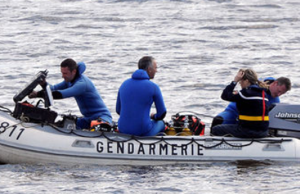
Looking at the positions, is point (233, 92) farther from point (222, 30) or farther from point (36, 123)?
point (222, 30)

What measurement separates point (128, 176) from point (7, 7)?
19418 millimetres

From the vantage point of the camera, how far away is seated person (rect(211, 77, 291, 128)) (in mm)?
11438

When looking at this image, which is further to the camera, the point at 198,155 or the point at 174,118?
the point at 174,118

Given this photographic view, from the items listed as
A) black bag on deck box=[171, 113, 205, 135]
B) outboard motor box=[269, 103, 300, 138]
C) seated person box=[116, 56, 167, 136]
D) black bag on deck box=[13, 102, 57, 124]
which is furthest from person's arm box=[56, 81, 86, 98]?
outboard motor box=[269, 103, 300, 138]

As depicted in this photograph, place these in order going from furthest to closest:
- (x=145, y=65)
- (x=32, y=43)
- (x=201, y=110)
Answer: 1. (x=32, y=43)
2. (x=201, y=110)
3. (x=145, y=65)

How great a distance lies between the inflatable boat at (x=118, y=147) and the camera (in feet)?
35.7

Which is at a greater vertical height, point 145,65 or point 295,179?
point 145,65

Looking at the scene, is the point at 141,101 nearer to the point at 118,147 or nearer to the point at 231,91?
the point at 118,147

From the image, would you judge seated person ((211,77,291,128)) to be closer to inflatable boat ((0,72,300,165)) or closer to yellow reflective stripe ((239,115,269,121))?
yellow reflective stripe ((239,115,269,121))

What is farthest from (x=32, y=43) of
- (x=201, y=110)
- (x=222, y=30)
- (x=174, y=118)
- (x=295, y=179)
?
(x=295, y=179)

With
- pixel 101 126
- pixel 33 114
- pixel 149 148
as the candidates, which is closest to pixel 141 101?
pixel 149 148

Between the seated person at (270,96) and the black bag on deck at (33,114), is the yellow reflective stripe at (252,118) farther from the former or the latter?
the black bag on deck at (33,114)

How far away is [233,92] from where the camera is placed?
11.0m

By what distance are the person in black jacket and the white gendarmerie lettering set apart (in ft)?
1.88
